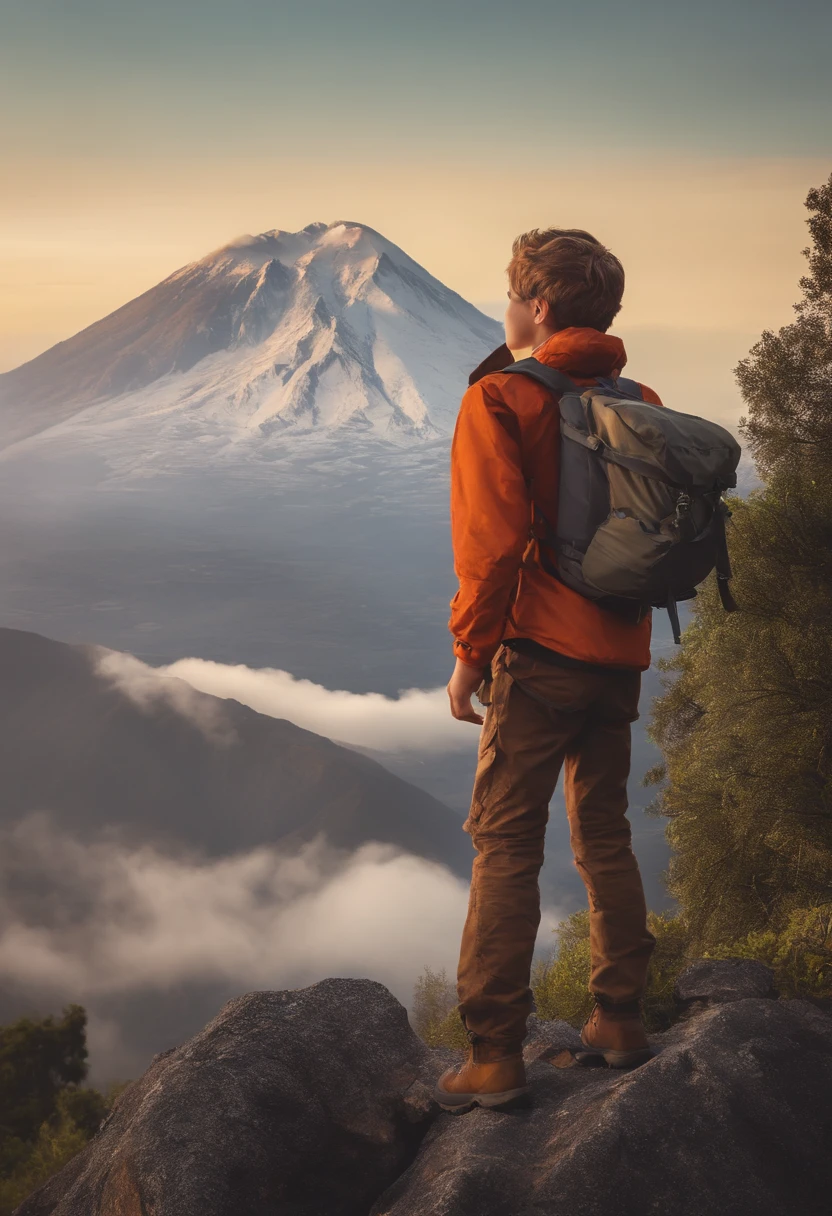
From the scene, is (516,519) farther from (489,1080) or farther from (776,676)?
(776,676)

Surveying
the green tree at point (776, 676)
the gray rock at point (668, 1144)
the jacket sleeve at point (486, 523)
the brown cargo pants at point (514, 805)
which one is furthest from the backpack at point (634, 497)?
the green tree at point (776, 676)

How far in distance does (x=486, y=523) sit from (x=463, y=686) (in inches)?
21.2

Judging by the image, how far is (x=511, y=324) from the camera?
11.3 ft

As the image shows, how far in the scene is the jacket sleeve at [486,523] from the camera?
10.00ft

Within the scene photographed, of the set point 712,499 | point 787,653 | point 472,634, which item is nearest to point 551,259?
point 712,499

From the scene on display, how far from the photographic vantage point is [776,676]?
9.00 meters

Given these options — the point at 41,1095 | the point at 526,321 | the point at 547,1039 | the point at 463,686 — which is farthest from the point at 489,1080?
the point at 41,1095

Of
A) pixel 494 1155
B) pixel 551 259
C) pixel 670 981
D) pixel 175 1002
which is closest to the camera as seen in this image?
pixel 494 1155

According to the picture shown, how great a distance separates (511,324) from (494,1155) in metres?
2.69

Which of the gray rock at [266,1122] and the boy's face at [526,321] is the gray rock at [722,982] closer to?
the gray rock at [266,1122]

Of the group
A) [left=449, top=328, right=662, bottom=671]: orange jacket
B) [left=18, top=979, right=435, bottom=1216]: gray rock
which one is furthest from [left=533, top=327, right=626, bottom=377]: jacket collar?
[left=18, top=979, right=435, bottom=1216]: gray rock

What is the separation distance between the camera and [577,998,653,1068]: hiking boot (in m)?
3.53

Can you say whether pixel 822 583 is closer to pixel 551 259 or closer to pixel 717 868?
pixel 717 868

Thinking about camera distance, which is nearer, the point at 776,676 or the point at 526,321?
the point at 526,321
